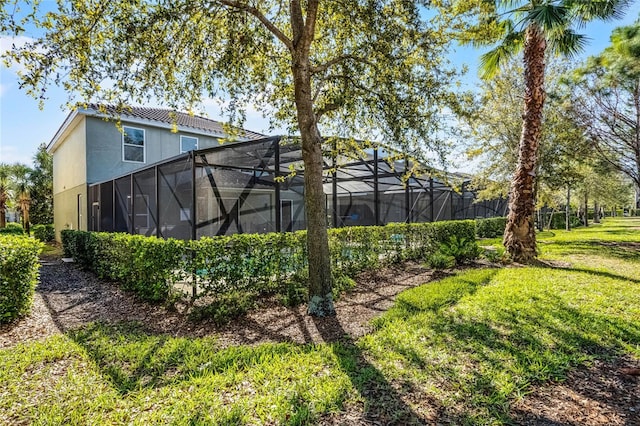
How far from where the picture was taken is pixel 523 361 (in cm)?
320

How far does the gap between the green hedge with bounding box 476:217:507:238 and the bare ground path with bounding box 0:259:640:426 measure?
32.7ft

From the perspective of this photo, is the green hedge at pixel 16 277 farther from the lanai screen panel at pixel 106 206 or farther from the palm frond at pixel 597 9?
the palm frond at pixel 597 9

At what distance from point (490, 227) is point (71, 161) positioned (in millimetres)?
20202

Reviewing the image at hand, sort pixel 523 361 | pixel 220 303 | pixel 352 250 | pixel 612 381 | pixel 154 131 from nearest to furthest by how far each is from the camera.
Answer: pixel 612 381, pixel 523 361, pixel 220 303, pixel 352 250, pixel 154 131

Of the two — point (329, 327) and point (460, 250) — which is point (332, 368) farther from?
point (460, 250)

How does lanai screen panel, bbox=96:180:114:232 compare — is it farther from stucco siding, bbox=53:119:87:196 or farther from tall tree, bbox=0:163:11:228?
tall tree, bbox=0:163:11:228

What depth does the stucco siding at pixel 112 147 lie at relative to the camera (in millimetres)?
12414

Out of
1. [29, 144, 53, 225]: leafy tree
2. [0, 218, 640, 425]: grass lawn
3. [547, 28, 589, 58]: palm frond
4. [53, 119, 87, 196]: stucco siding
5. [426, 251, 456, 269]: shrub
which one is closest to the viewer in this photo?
[0, 218, 640, 425]: grass lawn

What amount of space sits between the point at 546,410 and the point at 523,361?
774 mm

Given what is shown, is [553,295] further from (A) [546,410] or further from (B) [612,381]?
(A) [546,410]

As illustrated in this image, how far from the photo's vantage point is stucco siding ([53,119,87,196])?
41.8 feet

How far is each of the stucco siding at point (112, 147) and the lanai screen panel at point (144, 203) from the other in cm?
391

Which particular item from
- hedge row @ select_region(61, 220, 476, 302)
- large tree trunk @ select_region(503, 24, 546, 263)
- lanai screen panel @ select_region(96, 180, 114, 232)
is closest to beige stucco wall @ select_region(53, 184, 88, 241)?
lanai screen panel @ select_region(96, 180, 114, 232)

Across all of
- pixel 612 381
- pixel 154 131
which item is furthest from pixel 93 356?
pixel 154 131
